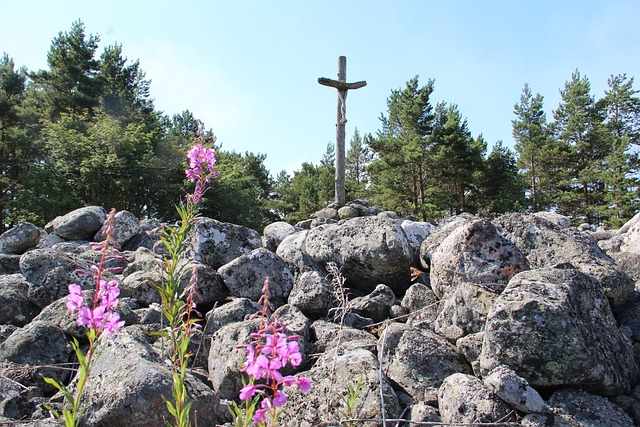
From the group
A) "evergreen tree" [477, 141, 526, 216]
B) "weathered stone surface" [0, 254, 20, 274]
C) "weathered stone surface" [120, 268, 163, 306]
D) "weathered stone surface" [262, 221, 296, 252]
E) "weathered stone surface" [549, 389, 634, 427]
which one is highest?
"evergreen tree" [477, 141, 526, 216]

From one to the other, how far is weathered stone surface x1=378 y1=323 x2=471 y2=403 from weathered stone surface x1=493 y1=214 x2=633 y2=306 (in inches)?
65.7

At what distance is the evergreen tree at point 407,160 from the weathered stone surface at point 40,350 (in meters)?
23.2

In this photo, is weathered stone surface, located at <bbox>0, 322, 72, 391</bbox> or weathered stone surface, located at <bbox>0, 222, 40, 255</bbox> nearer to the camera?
weathered stone surface, located at <bbox>0, 322, 72, 391</bbox>

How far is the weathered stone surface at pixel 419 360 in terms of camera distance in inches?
127

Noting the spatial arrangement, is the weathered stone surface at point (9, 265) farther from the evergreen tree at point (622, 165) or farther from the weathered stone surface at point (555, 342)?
the evergreen tree at point (622, 165)

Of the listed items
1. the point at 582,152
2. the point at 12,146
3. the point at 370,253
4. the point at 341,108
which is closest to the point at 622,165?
the point at 582,152

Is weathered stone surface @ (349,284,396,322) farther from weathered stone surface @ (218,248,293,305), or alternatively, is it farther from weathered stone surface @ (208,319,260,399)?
weathered stone surface @ (208,319,260,399)

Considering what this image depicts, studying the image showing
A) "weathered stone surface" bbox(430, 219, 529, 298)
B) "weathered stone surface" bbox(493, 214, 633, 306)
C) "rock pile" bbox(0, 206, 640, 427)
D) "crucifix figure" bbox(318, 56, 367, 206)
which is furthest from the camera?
"crucifix figure" bbox(318, 56, 367, 206)

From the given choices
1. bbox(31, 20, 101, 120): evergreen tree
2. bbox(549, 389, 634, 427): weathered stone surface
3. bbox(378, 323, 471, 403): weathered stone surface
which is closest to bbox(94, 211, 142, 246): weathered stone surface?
bbox(378, 323, 471, 403): weathered stone surface

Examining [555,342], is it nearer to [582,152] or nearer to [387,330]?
[387,330]

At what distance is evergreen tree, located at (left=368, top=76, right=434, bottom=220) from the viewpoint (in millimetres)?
26370

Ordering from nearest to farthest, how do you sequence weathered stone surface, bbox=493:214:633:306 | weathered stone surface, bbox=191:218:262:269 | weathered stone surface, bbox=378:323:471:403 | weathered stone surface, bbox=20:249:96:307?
weathered stone surface, bbox=378:323:471:403
weathered stone surface, bbox=493:214:633:306
weathered stone surface, bbox=20:249:96:307
weathered stone surface, bbox=191:218:262:269

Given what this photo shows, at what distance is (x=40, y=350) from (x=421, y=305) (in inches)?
141

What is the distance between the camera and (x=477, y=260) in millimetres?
4387
